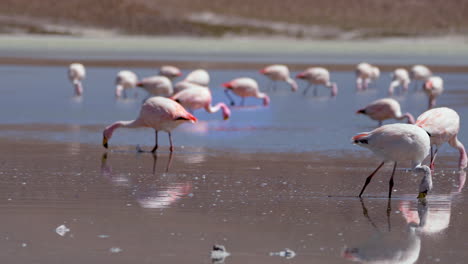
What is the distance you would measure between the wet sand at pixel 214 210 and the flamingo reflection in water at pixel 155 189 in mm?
11

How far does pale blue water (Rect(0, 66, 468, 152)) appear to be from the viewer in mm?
13047

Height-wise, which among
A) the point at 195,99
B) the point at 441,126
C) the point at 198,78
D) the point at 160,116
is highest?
the point at 441,126

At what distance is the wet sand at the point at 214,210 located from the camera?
6461mm

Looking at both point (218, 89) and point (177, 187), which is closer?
point (177, 187)

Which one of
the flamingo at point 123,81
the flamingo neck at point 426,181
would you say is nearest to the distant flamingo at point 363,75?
the flamingo at point 123,81

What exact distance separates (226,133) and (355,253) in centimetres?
758

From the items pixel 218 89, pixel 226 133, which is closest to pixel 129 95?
pixel 218 89

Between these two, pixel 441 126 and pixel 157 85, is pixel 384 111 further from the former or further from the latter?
pixel 157 85

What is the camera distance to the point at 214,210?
25.9 feet

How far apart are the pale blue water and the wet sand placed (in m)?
1.52

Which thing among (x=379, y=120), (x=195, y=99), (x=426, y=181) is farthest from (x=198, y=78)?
(x=426, y=181)

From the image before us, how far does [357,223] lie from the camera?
24.6 ft

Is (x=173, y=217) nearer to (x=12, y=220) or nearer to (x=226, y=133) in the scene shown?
(x=12, y=220)

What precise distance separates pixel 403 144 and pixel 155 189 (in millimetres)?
2277
